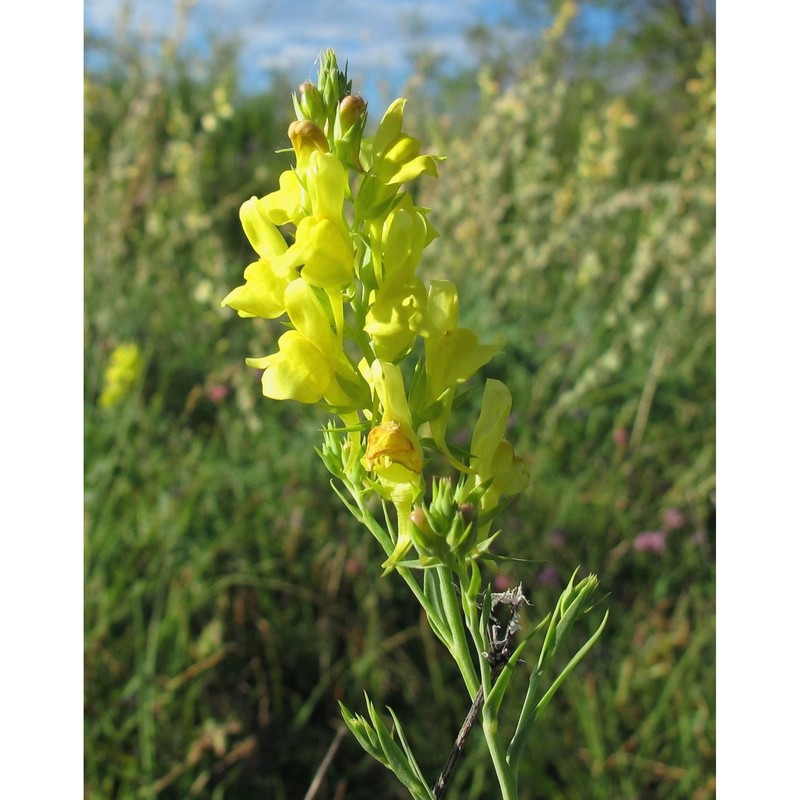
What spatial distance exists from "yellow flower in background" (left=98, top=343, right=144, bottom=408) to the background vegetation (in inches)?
1.3

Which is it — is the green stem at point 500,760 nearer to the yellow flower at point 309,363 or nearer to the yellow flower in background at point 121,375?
the yellow flower at point 309,363

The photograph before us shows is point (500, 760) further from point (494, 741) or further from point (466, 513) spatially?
point (466, 513)

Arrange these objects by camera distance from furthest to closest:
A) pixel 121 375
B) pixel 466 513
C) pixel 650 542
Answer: pixel 121 375
pixel 650 542
pixel 466 513

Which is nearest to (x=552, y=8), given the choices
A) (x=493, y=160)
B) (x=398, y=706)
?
(x=493, y=160)

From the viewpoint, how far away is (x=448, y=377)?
19.9 inches

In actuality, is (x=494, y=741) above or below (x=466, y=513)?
below

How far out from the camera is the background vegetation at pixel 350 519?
1371 millimetres

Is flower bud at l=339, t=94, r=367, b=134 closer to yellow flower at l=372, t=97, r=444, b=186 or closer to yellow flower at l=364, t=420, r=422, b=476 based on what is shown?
yellow flower at l=372, t=97, r=444, b=186

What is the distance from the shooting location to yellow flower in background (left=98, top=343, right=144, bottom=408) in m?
1.80

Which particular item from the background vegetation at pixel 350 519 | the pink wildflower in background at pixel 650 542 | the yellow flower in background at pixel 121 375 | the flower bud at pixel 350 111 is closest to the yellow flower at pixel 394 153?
the flower bud at pixel 350 111

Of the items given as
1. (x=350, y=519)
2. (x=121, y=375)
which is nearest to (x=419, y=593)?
(x=350, y=519)

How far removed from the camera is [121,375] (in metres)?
1.81

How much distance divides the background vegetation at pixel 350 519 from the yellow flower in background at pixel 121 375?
0.11ft

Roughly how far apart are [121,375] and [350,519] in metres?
0.61
